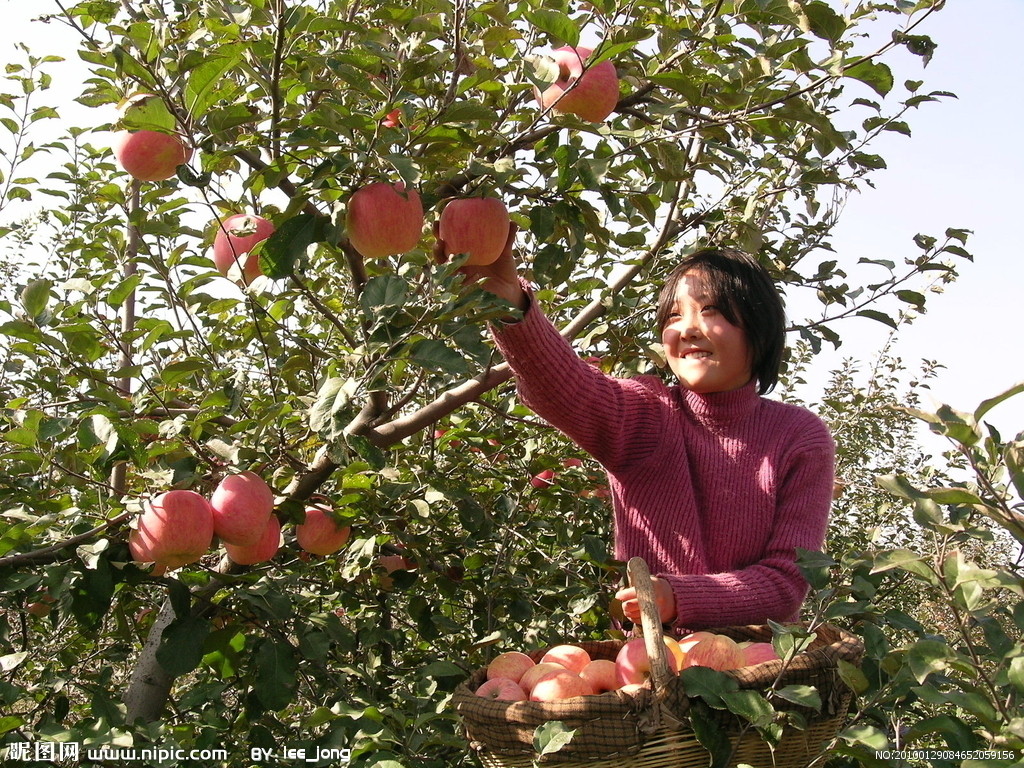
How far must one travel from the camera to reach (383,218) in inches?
60.8

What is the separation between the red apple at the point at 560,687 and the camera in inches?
57.9

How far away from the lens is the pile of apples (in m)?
1.50

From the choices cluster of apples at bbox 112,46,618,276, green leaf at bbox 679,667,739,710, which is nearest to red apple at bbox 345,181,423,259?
cluster of apples at bbox 112,46,618,276

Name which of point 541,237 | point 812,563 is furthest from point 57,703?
point 812,563

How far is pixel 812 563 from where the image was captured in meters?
1.36

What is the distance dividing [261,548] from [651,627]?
85 cm

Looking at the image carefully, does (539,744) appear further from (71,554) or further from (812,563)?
(71,554)

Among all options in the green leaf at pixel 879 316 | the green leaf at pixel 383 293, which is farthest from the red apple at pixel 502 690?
the green leaf at pixel 879 316

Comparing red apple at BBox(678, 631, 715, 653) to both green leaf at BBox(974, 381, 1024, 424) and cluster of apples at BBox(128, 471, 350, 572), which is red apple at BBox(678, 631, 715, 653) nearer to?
green leaf at BBox(974, 381, 1024, 424)

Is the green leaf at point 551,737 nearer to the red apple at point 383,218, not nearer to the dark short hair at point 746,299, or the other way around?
the red apple at point 383,218

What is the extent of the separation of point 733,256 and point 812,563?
0.91 meters

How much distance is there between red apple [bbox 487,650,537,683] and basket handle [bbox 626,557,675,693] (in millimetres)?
283

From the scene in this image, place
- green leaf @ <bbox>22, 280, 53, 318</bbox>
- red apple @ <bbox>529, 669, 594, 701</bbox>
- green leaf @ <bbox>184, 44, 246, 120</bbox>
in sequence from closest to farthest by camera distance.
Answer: green leaf @ <bbox>184, 44, 246, 120</bbox>, red apple @ <bbox>529, 669, 594, 701</bbox>, green leaf @ <bbox>22, 280, 53, 318</bbox>

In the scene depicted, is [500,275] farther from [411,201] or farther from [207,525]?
[207,525]
